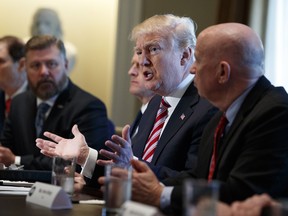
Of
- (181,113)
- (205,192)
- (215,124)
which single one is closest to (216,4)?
(181,113)

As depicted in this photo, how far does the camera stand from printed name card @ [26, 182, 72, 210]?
2.72m

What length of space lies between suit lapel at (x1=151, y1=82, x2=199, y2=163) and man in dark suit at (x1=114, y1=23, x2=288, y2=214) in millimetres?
552

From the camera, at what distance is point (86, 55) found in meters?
8.30

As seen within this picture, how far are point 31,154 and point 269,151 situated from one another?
2.90 m

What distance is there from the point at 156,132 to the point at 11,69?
3060mm

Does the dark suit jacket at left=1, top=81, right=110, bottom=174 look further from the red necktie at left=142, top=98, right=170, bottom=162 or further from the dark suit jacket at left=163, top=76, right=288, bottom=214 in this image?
the dark suit jacket at left=163, top=76, right=288, bottom=214

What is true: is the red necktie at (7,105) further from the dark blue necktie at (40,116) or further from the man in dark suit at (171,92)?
the man in dark suit at (171,92)

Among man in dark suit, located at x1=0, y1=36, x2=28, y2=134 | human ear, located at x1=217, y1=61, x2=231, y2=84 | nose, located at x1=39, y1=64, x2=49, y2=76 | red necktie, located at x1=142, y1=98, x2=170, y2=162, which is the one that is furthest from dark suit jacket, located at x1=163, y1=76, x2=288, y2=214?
man in dark suit, located at x1=0, y1=36, x2=28, y2=134

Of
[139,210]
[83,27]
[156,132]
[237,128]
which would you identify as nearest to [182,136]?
[156,132]

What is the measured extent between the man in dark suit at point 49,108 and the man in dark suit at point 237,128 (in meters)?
1.98

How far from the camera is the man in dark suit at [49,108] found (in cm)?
511

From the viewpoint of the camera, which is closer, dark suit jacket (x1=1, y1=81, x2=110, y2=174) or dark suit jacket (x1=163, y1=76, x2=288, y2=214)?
dark suit jacket (x1=163, y1=76, x2=288, y2=214)

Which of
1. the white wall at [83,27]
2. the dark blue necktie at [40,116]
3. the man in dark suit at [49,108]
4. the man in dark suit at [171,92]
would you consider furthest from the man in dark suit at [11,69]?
the man in dark suit at [171,92]

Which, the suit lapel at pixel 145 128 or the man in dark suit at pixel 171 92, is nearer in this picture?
the man in dark suit at pixel 171 92
